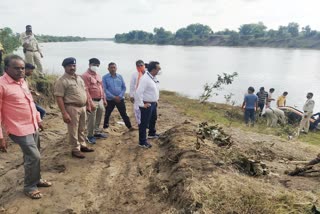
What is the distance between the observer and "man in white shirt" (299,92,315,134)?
12440 mm

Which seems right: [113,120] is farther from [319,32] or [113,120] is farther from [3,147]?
[319,32]

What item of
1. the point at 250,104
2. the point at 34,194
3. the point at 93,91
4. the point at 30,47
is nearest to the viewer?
the point at 34,194

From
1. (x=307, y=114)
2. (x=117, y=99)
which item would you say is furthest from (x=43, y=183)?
(x=307, y=114)

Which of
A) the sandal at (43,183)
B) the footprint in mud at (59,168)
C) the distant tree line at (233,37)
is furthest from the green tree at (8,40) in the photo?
the distant tree line at (233,37)

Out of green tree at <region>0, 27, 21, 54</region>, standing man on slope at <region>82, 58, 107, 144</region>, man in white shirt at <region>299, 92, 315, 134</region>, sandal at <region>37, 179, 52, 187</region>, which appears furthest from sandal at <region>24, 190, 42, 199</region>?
green tree at <region>0, 27, 21, 54</region>

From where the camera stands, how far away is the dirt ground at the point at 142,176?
4.16 m

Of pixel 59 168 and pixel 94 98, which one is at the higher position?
pixel 94 98

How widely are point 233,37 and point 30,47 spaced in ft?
280

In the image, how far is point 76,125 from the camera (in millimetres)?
5492

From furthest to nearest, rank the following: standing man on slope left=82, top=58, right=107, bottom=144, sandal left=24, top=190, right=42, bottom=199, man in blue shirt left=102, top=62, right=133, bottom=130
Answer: man in blue shirt left=102, top=62, right=133, bottom=130 → standing man on slope left=82, top=58, right=107, bottom=144 → sandal left=24, top=190, right=42, bottom=199

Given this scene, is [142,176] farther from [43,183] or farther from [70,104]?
[70,104]

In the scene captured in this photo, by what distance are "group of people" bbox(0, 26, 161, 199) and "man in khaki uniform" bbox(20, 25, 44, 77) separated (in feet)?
15.6

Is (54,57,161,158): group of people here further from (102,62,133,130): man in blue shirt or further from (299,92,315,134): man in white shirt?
(299,92,315,134): man in white shirt

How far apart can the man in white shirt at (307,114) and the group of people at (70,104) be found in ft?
25.5
